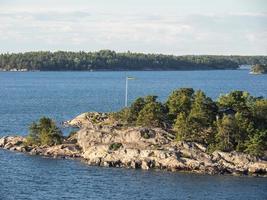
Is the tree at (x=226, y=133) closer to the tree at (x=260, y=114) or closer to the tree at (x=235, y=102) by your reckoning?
the tree at (x=260, y=114)

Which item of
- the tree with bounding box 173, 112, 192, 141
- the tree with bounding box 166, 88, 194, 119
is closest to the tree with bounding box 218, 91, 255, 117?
the tree with bounding box 166, 88, 194, 119

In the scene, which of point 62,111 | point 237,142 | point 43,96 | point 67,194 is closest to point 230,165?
point 237,142

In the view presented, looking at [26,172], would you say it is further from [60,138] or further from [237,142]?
[237,142]

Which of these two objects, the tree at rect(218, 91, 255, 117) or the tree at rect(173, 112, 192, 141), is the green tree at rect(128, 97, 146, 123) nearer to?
the tree at rect(173, 112, 192, 141)

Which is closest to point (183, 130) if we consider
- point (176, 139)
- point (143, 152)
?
A: point (176, 139)

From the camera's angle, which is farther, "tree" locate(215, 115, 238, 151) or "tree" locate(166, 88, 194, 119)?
"tree" locate(166, 88, 194, 119)

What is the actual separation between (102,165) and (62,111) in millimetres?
56194

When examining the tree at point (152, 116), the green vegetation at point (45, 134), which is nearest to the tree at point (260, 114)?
the tree at point (152, 116)

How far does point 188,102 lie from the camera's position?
81.6m

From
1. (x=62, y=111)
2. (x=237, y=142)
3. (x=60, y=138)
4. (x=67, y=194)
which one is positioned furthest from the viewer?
(x=62, y=111)

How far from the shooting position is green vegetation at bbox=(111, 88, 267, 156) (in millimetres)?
73000

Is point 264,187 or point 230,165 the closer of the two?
point 264,187

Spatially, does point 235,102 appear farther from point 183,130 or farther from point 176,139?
point 176,139

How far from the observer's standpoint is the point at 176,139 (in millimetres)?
74250
